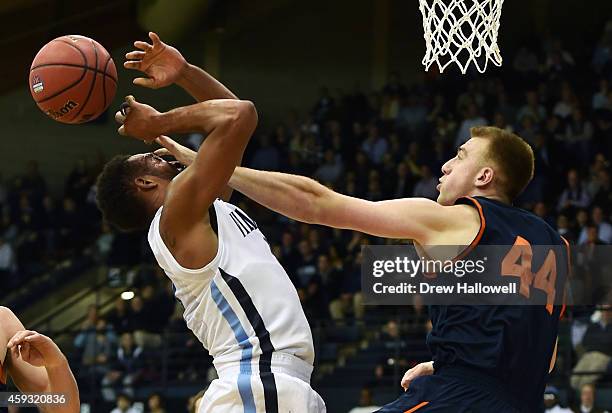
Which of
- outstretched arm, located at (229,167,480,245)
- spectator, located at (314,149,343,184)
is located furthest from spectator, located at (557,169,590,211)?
outstretched arm, located at (229,167,480,245)

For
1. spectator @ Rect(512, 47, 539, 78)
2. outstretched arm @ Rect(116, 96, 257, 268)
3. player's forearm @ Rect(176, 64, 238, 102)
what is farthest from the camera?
spectator @ Rect(512, 47, 539, 78)

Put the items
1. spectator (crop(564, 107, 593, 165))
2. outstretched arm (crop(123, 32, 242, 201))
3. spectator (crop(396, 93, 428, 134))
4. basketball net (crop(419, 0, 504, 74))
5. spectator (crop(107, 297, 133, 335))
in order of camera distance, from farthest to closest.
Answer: spectator (crop(396, 93, 428, 134)) → spectator (crop(564, 107, 593, 165)) → spectator (crop(107, 297, 133, 335)) → basketball net (crop(419, 0, 504, 74)) → outstretched arm (crop(123, 32, 242, 201))

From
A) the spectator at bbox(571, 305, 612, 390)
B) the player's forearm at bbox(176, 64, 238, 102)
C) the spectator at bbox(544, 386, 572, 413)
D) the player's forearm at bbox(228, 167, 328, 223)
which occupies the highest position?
the player's forearm at bbox(176, 64, 238, 102)

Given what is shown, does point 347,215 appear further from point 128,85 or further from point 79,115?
point 128,85

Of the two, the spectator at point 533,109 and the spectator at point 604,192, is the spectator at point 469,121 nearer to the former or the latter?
the spectator at point 533,109

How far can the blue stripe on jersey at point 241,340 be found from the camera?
13.1ft

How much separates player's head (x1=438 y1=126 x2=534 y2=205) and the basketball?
1518mm

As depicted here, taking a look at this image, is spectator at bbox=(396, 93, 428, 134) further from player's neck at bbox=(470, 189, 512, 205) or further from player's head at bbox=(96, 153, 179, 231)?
player's neck at bbox=(470, 189, 512, 205)

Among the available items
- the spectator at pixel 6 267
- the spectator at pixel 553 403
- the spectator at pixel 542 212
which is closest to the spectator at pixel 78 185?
the spectator at pixel 6 267

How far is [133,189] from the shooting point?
430 centimetres

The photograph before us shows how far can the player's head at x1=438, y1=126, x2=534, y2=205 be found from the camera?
3.83 meters

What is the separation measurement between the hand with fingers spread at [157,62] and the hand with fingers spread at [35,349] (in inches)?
37.9

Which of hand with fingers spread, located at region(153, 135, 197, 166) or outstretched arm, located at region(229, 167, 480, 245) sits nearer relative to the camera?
outstretched arm, located at region(229, 167, 480, 245)

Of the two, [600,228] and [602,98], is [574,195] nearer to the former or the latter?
[600,228]
